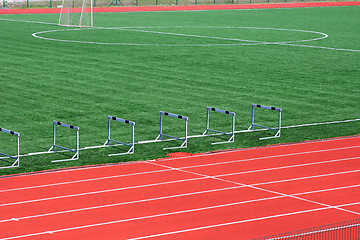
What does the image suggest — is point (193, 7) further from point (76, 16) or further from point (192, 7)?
point (76, 16)

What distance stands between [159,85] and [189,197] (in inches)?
590

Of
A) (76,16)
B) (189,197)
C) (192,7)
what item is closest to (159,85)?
(189,197)

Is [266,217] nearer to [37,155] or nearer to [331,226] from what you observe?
[331,226]

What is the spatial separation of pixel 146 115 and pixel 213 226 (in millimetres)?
11114

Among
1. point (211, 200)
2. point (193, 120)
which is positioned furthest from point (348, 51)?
point (211, 200)

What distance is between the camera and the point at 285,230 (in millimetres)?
15039

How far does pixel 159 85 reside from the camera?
31656 mm

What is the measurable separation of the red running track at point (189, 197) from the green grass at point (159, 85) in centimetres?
156

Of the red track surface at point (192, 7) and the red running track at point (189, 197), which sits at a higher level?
the red running track at point (189, 197)

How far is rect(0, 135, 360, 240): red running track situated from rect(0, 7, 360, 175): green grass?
1.56 meters

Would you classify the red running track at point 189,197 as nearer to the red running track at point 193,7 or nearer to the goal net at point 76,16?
the goal net at point 76,16

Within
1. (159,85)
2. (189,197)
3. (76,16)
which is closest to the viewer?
Result: (189,197)

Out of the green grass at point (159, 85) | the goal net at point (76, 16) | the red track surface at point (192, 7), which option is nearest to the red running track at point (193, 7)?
the red track surface at point (192, 7)

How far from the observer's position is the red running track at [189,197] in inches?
591
